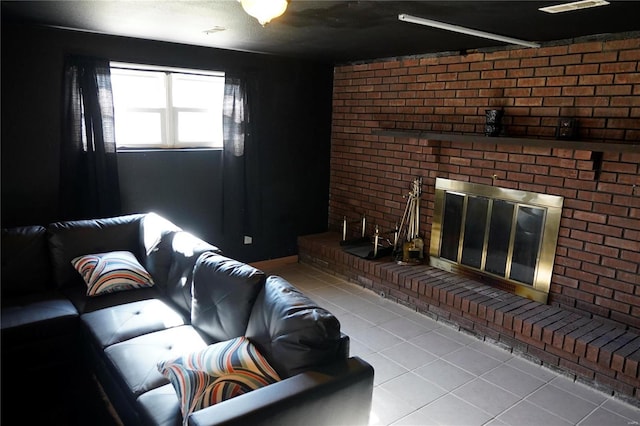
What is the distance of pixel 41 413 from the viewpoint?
238 centimetres

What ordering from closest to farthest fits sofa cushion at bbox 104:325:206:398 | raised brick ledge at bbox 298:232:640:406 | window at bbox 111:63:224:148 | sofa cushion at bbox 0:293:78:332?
sofa cushion at bbox 104:325:206:398
sofa cushion at bbox 0:293:78:332
raised brick ledge at bbox 298:232:640:406
window at bbox 111:63:224:148

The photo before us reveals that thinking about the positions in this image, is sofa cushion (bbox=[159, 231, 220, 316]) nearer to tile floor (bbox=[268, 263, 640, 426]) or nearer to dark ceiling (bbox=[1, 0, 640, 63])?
tile floor (bbox=[268, 263, 640, 426])

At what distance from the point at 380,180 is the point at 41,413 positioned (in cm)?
342

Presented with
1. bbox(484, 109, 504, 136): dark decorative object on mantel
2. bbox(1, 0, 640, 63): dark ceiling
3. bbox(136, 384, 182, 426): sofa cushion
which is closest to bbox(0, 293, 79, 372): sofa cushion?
bbox(136, 384, 182, 426): sofa cushion

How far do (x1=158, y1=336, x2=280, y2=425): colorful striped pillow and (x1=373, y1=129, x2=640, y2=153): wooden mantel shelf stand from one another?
7.92ft

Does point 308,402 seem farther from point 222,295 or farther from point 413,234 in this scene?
point 413,234

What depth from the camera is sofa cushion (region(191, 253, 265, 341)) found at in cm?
223

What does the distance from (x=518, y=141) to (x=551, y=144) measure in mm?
230

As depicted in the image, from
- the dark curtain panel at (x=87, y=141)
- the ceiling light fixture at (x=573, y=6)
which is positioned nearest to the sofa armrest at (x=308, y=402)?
the ceiling light fixture at (x=573, y=6)

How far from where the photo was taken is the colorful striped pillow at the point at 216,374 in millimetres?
1719

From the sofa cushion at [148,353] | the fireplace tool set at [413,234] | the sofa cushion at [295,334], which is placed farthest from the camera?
the fireplace tool set at [413,234]

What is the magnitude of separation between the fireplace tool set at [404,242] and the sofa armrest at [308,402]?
243 centimetres

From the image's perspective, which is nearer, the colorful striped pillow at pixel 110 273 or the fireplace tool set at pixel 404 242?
the colorful striped pillow at pixel 110 273

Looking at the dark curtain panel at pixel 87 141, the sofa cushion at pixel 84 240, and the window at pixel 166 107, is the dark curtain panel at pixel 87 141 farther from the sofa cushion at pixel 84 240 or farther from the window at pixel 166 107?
the sofa cushion at pixel 84 240
